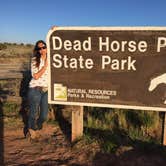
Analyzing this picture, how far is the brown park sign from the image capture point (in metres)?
4.23

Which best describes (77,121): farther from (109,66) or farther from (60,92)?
(109,66)

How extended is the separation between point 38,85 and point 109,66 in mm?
1306

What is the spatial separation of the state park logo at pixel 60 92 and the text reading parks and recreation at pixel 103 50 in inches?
12.0

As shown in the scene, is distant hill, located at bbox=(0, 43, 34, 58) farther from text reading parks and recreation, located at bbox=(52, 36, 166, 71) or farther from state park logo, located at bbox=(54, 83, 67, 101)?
text reading parks and recreation, located at bbox=(52, 36, 166, 71)

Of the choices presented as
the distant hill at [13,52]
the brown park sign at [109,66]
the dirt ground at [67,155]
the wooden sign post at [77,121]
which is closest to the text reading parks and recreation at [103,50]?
the brown park sign at [109,66]

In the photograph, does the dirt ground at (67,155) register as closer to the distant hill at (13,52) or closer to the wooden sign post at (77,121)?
the wooden sign post at (77,121)

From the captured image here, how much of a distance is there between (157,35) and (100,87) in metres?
1.09

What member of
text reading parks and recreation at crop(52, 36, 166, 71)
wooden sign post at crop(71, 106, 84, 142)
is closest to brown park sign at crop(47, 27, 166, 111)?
text reading parks and recreation at crop(52, 36, 166, 71)

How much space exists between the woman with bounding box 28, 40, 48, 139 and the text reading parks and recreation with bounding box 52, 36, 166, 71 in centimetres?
46

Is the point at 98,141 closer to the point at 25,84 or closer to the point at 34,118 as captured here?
the point at 34,118

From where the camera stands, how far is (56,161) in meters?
4.28

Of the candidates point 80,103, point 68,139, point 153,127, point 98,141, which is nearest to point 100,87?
point 80,103

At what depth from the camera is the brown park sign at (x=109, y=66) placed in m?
4.23

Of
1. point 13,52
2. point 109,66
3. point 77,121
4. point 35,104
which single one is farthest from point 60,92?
point 13,52
